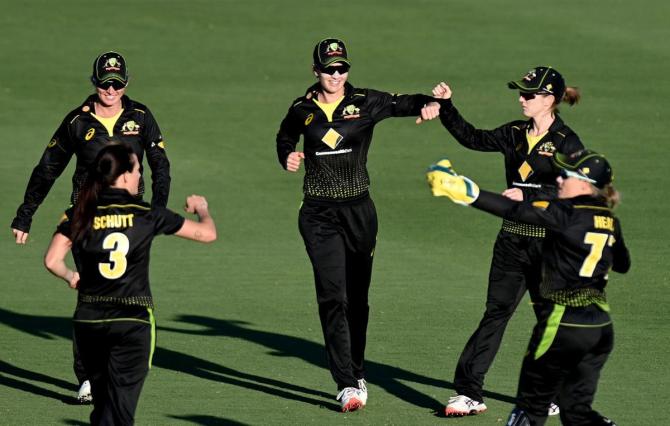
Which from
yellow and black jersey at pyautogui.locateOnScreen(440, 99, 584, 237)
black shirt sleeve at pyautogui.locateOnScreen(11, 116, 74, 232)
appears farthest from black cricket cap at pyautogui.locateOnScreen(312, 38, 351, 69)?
black shirt sleeve at pyautogui.locateOnScreen(11, 116, 74, 232)

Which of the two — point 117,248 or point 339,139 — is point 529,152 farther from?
point 117,248

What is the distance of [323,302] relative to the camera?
403 inches

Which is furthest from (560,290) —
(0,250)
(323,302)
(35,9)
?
(35,9)

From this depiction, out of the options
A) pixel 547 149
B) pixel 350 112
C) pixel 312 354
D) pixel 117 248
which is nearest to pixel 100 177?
pixel 117 248

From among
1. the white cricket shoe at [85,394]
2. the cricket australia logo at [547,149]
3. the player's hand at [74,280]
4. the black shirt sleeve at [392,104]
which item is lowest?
the white cricket shoe at [85,394]

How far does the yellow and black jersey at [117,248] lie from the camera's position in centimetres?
812

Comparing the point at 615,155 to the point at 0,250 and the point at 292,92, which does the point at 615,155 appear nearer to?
the point at 292,92

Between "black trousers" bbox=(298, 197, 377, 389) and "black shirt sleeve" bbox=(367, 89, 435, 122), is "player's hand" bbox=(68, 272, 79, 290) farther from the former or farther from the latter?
"black shirt sleeve" bbox=(367, 89, 435, 122)

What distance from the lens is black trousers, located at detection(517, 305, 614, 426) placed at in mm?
8047

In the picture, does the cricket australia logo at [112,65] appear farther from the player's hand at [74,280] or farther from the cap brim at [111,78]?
the player's hand at [74,280]

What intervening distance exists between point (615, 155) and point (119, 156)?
1178 centimetres

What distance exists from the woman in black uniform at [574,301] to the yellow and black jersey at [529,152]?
1.58 meters

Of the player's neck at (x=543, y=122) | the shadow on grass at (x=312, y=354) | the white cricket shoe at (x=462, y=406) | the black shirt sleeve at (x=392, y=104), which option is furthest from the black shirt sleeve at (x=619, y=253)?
the black shirt sleeve at (x=392, y=104)

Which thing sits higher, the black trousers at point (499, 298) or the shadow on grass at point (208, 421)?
the black trousers at point (499, 298)
